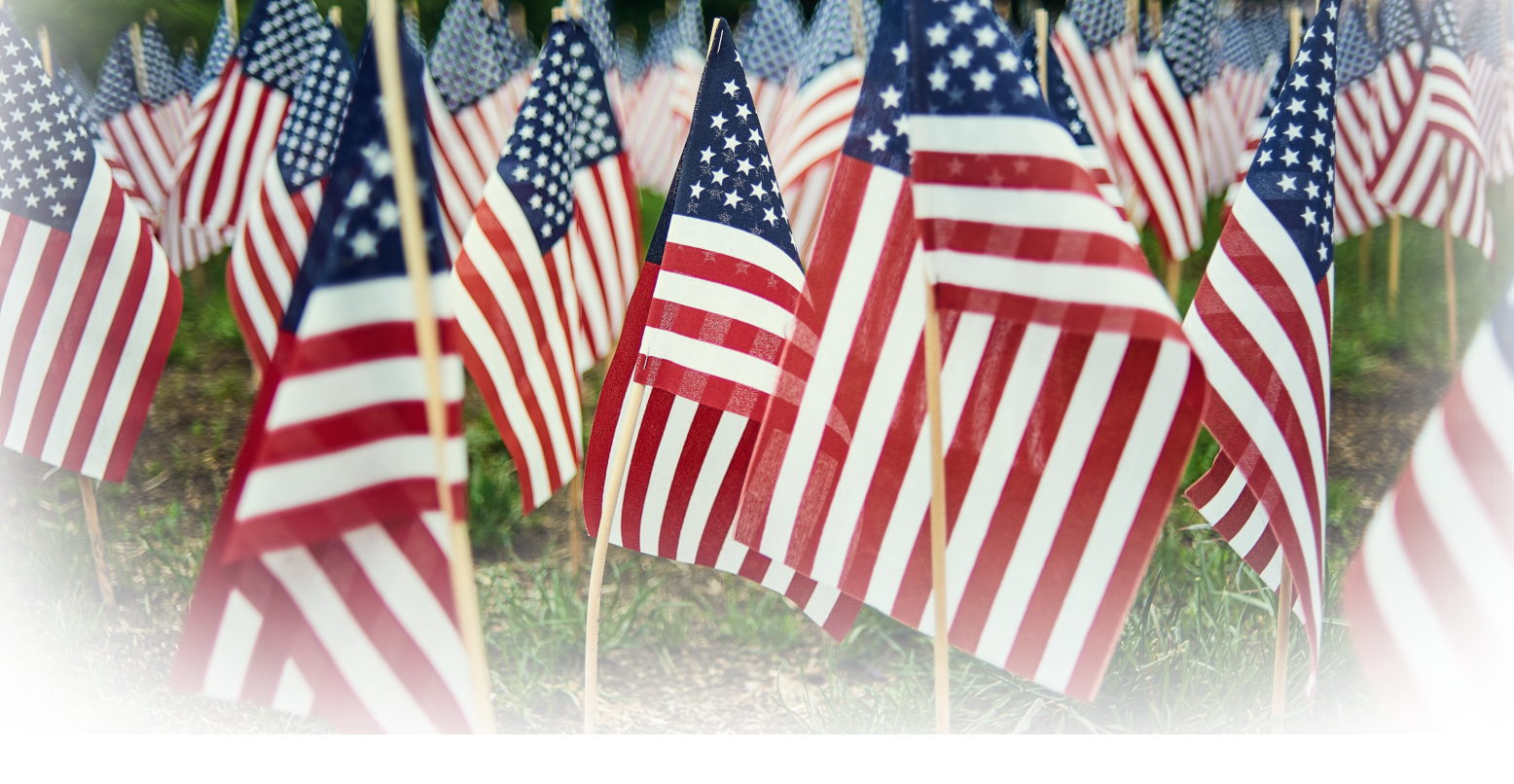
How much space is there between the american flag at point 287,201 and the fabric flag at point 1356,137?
4.46 metres

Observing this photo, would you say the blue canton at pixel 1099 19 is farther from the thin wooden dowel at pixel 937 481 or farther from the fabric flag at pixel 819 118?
the thin wooden dowel at pixel 937 481

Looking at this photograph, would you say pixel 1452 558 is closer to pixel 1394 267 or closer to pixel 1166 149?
pixel 1166 149

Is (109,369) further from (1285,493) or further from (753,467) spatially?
(1285,493)

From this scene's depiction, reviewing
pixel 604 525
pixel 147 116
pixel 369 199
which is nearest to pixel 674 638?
pixel 604 525

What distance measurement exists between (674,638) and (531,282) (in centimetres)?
135

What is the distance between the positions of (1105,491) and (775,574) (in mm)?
854

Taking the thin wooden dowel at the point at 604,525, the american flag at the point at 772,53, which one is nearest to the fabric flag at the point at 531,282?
the thin wooden dowel at the point at 604,525

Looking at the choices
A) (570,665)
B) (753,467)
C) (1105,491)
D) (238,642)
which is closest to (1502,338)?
(1105,491)

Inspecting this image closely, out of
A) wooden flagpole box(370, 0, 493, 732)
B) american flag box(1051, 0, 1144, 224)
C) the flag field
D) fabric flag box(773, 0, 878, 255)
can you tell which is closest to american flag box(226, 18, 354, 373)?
the flag field

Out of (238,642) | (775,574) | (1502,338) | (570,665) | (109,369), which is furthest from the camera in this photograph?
(570,665)

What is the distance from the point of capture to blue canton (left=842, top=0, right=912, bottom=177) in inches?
66.3

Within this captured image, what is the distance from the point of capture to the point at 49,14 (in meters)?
2.44

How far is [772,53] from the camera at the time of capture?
662 centimetres

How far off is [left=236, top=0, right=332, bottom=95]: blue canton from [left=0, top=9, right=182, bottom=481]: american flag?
4.80 feet
